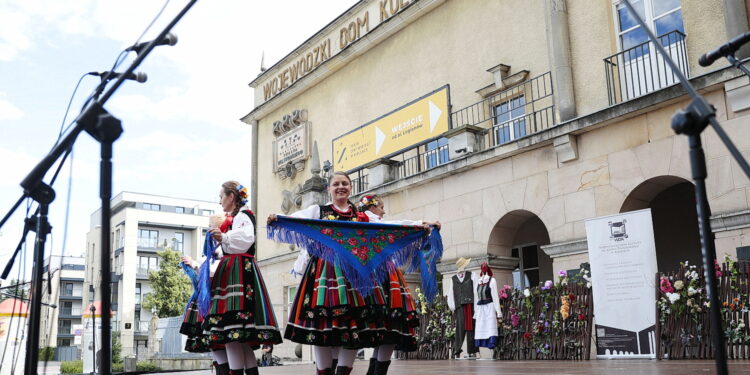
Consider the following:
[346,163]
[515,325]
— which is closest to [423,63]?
[346,163]

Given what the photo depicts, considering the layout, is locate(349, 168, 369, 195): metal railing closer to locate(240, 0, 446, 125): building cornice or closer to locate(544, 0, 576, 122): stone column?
locate(240, 0, 446, 125): building cornice

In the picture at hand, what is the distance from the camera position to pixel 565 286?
36.4ft

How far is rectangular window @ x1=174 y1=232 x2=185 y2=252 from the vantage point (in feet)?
213

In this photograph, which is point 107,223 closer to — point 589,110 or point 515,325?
point 515,325

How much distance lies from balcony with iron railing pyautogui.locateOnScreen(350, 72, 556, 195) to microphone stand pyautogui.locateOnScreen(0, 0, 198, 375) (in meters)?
10.7

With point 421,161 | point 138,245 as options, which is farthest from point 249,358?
point 138,245

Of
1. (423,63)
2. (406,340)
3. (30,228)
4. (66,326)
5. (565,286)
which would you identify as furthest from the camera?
(66,326)

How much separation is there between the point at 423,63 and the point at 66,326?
7162 cm

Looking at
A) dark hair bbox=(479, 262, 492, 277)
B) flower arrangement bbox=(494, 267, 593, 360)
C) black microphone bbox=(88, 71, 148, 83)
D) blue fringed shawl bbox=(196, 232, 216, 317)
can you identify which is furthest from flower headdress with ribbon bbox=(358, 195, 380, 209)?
dark hair bbox=(479, 262, 492, 277)

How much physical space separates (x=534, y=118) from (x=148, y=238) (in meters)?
56.6

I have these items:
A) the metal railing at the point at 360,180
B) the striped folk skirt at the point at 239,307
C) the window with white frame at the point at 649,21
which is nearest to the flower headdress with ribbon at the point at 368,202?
the striped folk skirt at the point at 239,307

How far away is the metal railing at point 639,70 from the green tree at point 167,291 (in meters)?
38.6

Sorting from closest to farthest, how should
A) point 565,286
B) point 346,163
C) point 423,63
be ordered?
point 565,286, point 423,63, point 346,163

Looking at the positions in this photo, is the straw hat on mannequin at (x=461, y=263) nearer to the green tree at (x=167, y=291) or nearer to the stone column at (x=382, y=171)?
the stone column at (x=382, y=171)
